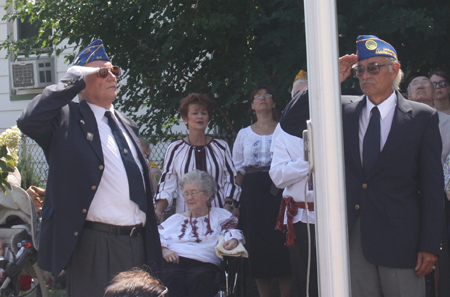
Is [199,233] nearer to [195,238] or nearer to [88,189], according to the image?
[195,238]

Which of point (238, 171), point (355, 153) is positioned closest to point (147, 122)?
point (238, 171)

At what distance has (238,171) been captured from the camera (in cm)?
497

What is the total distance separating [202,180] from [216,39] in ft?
4.59

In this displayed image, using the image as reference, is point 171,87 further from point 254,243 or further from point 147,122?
point 254,243

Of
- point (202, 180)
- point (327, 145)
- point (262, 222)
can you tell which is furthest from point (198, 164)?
point (327, 145)

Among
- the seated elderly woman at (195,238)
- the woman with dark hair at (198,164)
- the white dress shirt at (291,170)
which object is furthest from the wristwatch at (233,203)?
the white dress shirt at (291,170)

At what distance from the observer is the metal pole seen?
1.93m

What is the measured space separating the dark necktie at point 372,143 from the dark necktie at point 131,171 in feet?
3.98

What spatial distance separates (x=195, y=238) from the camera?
174 inches

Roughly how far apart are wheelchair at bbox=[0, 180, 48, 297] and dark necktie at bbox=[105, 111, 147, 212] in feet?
5.77

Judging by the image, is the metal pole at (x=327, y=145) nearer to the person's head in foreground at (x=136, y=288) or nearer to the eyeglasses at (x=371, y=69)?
the person's head in foreground at (x=136, y=288)

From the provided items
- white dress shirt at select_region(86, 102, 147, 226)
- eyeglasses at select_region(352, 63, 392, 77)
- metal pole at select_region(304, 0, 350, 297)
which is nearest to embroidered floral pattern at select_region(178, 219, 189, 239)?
white dress shirt at select_region(86, 102, 147, 226)

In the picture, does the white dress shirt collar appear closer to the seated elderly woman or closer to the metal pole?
the metal pole

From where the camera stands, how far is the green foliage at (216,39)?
195 inches
